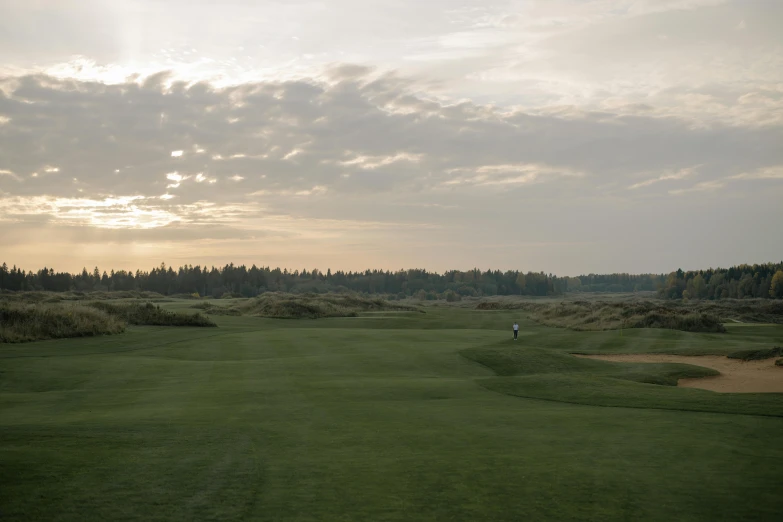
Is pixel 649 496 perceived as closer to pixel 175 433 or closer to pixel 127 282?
pixel 175 433

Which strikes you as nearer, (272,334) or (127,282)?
(272,334)

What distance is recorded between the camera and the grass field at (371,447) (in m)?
8.09

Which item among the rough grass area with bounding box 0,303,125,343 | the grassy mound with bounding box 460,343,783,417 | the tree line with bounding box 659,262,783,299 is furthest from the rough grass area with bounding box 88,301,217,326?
the tree line with bounding box 659,262,783,299

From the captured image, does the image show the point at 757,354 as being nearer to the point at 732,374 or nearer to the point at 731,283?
the point at 732,374

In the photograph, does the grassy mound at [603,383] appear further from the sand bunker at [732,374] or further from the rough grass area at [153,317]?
the rough grass area at [153,317]

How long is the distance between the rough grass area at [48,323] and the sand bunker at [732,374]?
3209 centimetres

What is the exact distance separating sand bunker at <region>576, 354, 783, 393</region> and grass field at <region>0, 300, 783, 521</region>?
2.82 meters

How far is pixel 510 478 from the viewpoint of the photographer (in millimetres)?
9297

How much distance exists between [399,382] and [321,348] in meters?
12.5

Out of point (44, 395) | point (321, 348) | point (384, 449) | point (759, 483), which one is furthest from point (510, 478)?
point (321, 348)

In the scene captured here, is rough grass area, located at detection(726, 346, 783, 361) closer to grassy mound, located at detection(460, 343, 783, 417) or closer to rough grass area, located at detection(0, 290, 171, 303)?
grassy mound, located at detection(460, 343, 783, 417)

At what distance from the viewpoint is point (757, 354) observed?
31984mm

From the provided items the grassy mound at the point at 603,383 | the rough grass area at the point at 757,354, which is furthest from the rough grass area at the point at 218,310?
the rough grass area at the point at 757,354

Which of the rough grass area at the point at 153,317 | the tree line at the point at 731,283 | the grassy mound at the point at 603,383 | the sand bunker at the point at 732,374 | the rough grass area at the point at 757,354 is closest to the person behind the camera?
the grassy mound at the point at 603,383
